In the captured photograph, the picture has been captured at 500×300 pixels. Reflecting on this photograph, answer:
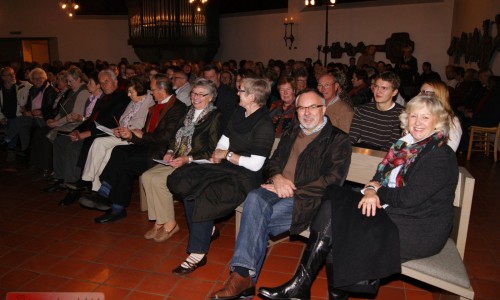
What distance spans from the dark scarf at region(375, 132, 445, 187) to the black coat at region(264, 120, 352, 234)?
0.26m

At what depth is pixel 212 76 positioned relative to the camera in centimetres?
539

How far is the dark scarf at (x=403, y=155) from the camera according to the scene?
2.33 metres

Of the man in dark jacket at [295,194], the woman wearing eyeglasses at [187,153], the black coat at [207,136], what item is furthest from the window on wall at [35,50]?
the man in dark jacket at [295,194]

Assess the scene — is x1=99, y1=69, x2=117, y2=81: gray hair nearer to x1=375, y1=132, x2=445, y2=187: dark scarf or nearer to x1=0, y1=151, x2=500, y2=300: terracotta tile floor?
x1=0, y1=151, x2=500, y2=300: terracotta tile floor

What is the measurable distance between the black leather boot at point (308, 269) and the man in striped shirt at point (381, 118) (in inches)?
54.4

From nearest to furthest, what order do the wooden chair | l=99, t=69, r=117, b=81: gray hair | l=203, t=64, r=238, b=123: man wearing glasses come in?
1. l=99, t=69, r=117, b=81: gray hair
2. l=203, t=64, r=238, b=123: man wearing glasses
3. the wooden chair

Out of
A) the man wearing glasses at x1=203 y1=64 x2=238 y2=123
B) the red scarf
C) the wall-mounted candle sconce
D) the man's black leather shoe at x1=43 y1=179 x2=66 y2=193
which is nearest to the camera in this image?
the red scarf

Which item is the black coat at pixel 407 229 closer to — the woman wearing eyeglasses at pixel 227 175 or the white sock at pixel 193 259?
the woman wearing eyeglasses at pixel 227 175

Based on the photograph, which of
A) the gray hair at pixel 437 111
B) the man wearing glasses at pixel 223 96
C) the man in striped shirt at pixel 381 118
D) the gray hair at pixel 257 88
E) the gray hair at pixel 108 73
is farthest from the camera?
the man wearing glasses at pixel 223 96

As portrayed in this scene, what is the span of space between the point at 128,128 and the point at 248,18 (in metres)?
10.8

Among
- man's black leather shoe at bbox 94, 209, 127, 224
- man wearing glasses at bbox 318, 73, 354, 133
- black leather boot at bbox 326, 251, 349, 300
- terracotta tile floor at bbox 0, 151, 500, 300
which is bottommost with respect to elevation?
terracotta tile floor at bbox 0, 151, 500, 300

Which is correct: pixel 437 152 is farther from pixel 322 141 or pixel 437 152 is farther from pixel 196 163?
pixel 196 163

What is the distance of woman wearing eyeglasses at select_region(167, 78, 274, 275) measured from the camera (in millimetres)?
3027

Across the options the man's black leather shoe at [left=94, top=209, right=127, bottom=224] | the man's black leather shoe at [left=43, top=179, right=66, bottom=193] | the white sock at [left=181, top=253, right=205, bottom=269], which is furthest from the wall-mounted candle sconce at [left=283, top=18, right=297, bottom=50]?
the white sock at [left=181, top=253, right=205, bottom=269]
